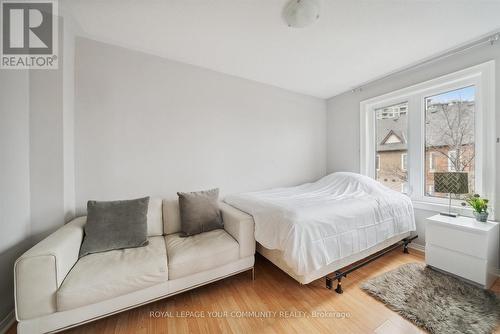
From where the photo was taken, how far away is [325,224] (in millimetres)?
1640

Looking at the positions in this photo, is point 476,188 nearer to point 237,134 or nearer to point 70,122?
point 237,134

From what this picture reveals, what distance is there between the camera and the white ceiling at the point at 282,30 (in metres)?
1.56

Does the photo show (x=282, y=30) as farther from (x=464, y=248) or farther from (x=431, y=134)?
(x=464, y=248)

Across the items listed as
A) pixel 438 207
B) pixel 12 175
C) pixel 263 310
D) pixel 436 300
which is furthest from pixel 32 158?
pixel 438 207

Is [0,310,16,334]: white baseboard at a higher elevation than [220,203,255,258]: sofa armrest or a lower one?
lower

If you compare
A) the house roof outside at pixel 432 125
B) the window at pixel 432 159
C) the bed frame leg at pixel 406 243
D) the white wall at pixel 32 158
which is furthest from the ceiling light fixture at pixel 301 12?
the bed frame leg at pixel 406 243

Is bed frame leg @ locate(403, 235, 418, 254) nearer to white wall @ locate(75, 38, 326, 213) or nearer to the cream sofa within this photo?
white wall @ locate(75, 38, 326, 213)

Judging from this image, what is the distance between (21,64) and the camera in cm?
148

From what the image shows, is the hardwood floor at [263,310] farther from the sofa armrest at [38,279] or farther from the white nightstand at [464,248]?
the sofa armrest at [38,279]

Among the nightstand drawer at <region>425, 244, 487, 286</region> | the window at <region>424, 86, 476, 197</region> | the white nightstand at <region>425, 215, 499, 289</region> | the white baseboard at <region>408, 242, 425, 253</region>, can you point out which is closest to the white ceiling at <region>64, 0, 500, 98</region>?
the window at <region>424, 86, 476, 197</region>

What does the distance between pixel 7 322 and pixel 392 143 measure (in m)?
4.61

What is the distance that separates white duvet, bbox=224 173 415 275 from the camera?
1.50m

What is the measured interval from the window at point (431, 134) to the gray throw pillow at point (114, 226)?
135 inches

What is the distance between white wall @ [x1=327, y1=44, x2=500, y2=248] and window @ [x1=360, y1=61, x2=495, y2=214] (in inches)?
3.4
